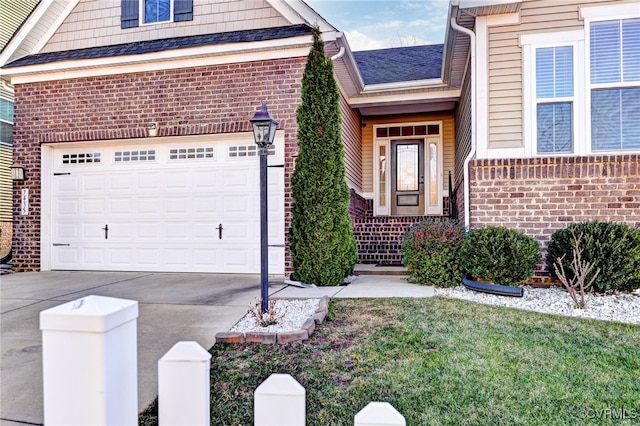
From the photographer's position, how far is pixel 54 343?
1.04 meters

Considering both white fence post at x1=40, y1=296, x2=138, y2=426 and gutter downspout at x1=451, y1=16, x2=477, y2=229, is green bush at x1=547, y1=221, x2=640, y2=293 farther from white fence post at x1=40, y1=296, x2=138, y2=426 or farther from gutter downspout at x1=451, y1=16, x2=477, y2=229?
white fence post at x1=40, y1=296, x2=138, y2=426

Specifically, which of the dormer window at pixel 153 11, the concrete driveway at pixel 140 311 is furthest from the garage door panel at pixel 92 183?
the dormer window at pixel 153 11

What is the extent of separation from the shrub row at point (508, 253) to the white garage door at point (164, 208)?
2.44 m

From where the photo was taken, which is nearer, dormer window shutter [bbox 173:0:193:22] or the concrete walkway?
the concrete walkway

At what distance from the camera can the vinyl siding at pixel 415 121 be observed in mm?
10234

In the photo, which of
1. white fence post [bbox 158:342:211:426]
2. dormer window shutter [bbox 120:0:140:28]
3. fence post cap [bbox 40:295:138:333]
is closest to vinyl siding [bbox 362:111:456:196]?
dormer window shutter [bbox 120:0:140:28]

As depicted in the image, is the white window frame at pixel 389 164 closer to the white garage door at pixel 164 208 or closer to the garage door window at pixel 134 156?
the white garage door at pixel 164 208

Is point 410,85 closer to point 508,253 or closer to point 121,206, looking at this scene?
point 508,253

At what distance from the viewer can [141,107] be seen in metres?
7.73

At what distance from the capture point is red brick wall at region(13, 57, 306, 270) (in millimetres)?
7199

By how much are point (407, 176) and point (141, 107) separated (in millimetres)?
6242

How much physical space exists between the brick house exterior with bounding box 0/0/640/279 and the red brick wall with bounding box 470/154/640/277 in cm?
2

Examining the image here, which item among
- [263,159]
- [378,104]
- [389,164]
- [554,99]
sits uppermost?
[378,104]

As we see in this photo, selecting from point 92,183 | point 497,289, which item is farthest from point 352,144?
point 92,183
